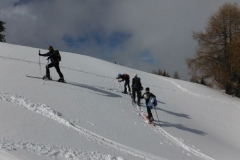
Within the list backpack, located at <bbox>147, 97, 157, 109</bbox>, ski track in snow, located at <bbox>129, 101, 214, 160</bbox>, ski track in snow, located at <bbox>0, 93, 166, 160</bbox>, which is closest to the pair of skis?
ski track in snow, located at <bbox>129, 101, 214, 160</bbox>

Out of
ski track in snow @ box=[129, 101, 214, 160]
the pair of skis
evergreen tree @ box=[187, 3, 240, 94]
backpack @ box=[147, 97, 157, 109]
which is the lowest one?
ski track in snow @ box=[129, 101, 214, 160]

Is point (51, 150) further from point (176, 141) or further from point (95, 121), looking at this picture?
point (176, 141)

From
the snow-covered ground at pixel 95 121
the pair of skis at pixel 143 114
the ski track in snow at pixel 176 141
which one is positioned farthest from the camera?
the pair of skis at pixel 143 114

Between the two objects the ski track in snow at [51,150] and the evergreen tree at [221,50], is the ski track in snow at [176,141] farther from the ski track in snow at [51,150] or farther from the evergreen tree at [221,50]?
the evergreen tree at [221,50]

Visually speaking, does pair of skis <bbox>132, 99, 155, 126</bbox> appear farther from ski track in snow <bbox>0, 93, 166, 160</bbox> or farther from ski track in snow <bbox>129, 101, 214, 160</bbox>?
ski track in snow <bbox>0, 93, 166, 160</bbox>

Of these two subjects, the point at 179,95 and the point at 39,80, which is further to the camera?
the point at 179,95

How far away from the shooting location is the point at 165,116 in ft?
50.3

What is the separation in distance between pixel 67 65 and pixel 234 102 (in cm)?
1510

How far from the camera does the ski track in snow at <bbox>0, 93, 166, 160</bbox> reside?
28.4ft

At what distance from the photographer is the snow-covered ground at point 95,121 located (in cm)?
732

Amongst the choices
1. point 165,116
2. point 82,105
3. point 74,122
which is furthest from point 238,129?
point 74,122

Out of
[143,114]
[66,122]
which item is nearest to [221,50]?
[143,114]

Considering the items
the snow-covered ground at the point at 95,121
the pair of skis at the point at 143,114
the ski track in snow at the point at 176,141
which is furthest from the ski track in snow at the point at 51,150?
the pair of skis at the point at 143,114

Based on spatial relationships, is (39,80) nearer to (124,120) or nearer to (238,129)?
(124,120)
